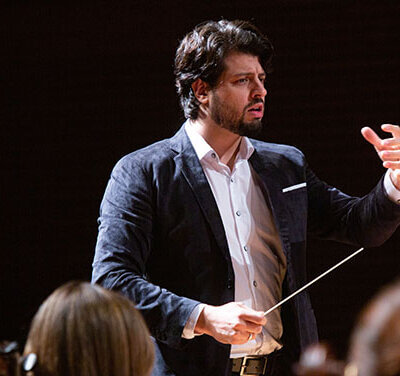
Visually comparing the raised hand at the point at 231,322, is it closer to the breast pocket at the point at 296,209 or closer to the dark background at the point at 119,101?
the breast pocket at the point at 296,209

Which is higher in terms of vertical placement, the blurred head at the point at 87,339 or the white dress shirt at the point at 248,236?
the blurred head at the point at 87,339

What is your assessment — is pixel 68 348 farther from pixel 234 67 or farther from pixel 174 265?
pixel 234 67

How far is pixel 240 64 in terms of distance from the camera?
2506 millimetres

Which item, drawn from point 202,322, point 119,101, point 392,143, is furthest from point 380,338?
point 119,101

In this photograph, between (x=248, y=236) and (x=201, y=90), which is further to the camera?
(x=201, y=90)

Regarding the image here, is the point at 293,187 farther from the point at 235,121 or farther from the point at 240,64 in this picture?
the point at 240,64

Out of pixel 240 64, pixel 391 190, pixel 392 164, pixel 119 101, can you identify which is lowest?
pixel 391 190

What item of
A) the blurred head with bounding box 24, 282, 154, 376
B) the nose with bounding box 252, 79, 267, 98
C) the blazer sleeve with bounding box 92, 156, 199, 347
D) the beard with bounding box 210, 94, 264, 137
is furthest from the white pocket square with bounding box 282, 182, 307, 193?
the blurred head with bounding box 24, 282, 154, 376

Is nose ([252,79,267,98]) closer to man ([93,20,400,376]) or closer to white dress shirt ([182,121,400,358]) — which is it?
man ([93,20,400,376])

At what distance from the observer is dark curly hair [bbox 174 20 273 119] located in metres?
2.53

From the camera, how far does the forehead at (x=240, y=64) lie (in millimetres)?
2494

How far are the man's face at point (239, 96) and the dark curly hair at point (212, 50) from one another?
1.1 inches

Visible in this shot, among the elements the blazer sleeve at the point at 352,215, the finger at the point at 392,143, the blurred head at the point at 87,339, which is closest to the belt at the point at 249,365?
the blazer sleeve at the point at 352,215

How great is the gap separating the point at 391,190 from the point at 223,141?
0.57 m
